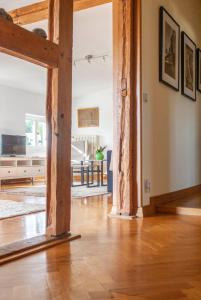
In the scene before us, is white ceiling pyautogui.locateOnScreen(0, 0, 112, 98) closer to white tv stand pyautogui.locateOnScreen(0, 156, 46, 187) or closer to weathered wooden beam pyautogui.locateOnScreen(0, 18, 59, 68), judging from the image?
white tv stand pyautogui.locateOnScreen(0, 156, 46, 187)

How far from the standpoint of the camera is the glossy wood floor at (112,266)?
4.75 ft

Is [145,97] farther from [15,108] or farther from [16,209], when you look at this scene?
[15,108]

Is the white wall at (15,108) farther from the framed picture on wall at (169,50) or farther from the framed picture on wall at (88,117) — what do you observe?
the framed picture on wall at (169,50)

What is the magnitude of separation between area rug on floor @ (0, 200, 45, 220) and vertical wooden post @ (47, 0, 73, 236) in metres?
1.04

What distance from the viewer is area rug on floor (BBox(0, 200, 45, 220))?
11.1ft

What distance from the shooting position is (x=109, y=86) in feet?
30.3

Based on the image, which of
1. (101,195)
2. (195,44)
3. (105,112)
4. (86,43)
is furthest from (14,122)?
(195,44)

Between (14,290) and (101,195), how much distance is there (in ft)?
11.9

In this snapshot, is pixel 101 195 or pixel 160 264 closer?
pixel 160 264

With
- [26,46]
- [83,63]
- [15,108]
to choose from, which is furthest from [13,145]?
[26,46]

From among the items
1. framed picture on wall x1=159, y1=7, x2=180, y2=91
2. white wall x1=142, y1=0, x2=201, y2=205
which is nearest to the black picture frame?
white wall x1=142, y1=0, x2=201, y2=205

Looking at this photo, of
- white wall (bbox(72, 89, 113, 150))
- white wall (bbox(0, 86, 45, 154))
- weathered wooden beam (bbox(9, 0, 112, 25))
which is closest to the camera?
weathered wooden beam (bbox(9, 0, 112, 25))

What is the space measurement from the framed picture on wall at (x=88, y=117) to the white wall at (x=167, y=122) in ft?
15.5

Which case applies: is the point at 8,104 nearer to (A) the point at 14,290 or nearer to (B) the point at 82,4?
(B) the point at 82,4
